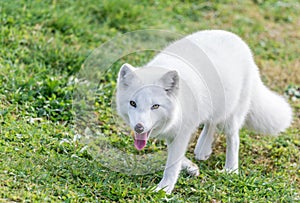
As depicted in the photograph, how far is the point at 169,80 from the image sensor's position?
4.38 meters

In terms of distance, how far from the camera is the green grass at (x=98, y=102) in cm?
466


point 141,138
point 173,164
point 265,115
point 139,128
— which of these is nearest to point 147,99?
point 139,128

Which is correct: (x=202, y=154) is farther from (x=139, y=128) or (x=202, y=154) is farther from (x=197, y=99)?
(x=139, y=128)

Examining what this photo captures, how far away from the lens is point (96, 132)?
18.2 ft

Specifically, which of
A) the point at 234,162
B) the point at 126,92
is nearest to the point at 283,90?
the point at 234,162

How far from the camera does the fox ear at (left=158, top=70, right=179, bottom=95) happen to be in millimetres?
4369

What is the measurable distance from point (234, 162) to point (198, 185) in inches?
23.9

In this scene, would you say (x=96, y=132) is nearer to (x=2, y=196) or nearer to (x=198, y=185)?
(x=198, y=185)

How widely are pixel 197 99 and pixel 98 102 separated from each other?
5.56 feet

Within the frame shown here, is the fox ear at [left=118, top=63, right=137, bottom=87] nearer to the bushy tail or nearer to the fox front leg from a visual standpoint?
the fox front leg

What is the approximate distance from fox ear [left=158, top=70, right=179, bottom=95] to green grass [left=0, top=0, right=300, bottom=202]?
88 centimetres

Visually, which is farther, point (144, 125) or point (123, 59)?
point (123, 59)

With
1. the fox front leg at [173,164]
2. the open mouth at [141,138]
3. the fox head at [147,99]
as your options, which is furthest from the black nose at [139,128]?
the fox front leg at [173,164]

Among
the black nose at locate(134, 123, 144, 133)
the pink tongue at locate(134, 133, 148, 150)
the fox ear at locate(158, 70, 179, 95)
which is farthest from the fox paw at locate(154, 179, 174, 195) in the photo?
the fox ear at locate(158, 70, 179, 95)
